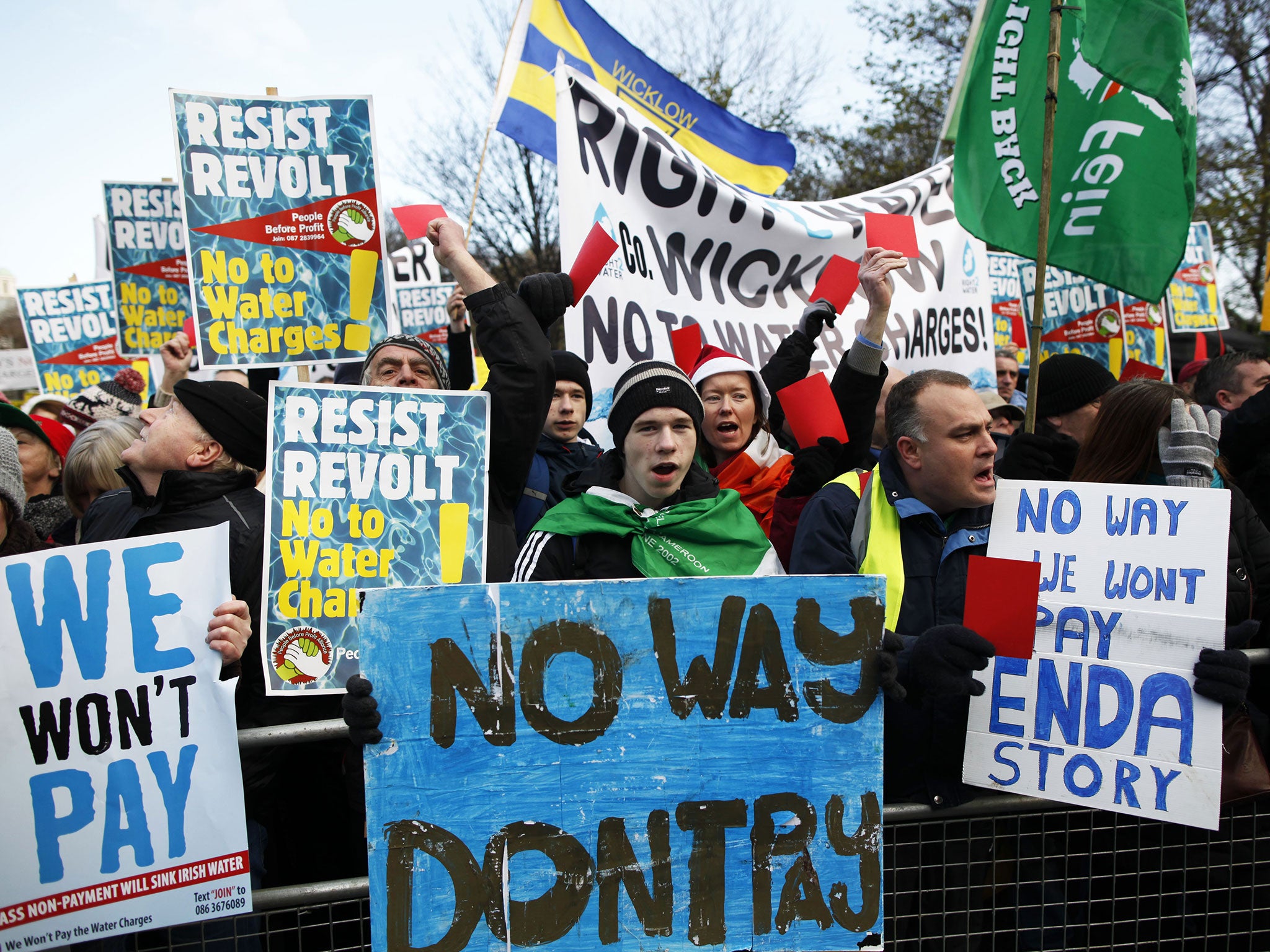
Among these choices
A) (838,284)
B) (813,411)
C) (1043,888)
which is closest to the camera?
(1043,888)

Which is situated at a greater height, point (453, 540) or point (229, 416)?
point (229, 416)

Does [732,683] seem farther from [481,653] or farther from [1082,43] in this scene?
[1082,43]

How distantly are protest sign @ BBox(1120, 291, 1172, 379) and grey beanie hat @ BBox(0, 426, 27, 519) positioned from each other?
26.9 feet

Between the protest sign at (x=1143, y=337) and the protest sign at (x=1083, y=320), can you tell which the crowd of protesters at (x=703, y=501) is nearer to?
the protest sign at (x=1083, y=320)

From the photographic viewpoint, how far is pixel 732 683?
7.09 ft

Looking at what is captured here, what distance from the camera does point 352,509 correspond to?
2633mm

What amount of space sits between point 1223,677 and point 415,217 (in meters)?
3.17

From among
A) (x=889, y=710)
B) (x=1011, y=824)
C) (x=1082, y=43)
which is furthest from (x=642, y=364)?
(x=1082, y=43)

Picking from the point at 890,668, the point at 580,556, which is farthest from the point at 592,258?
the point at 890,668

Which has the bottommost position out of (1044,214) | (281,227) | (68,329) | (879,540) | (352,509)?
(879,540)

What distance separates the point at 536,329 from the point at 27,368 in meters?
12.9

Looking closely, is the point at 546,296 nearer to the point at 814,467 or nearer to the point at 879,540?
the point at 814,467

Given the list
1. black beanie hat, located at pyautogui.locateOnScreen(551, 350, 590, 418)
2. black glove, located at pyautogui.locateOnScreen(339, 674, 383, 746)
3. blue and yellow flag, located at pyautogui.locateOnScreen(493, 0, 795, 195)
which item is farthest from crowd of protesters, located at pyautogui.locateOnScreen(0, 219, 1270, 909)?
blue and yellow flag, located at pyautogui.locateOnScreen(493, 0, 795, 195)

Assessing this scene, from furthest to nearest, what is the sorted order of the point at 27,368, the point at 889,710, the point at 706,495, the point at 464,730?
the point at 27,368, the point at 706,495, the point at 889,710, the point at 464,730
